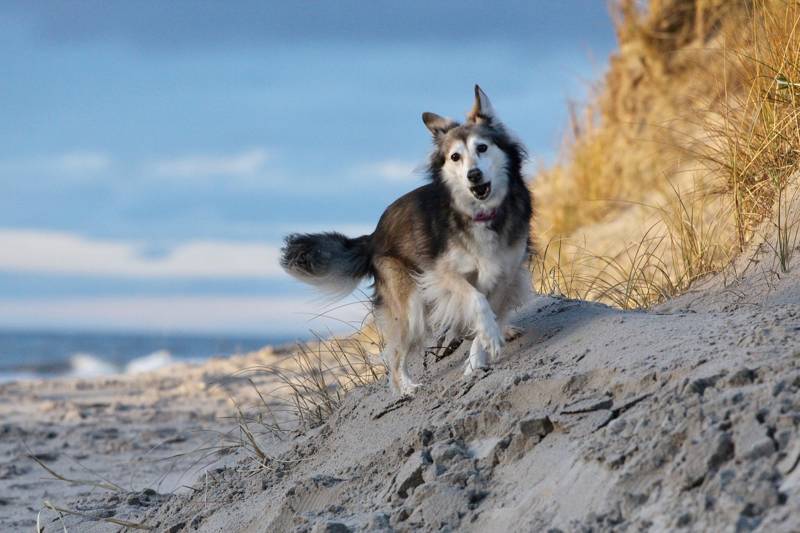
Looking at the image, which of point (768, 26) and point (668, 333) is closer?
point (668, 333)

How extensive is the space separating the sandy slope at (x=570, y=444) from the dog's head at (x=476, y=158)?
0.74 m

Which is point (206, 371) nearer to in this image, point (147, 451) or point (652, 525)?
point (147, 451)

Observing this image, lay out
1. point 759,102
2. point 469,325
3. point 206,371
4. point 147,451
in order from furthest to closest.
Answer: point 206,371, point 147,451, point 759,102, point 469,325

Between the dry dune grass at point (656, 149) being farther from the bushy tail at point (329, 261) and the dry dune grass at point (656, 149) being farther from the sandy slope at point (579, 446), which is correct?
the sandy slope at point (579, 446)

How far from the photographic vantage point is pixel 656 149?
12.9 meters

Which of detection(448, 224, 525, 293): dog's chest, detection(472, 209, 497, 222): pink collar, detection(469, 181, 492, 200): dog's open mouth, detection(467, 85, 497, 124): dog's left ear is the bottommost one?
detection(448, 224, 525, 293): dog's chest

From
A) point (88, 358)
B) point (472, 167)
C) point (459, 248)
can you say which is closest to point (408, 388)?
point (459, 248)

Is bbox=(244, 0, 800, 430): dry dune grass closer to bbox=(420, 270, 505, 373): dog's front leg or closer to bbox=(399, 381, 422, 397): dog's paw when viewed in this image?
bbox=(399, 381, 422, 397): dog's paw

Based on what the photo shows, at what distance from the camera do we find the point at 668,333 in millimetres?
3965

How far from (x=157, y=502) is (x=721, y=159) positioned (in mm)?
4383

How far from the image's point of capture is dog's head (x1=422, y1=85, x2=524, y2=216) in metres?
4.93

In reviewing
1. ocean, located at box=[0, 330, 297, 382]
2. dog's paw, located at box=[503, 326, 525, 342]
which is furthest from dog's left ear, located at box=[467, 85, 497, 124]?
ocean, located at box=[0, 330, 297, 382]

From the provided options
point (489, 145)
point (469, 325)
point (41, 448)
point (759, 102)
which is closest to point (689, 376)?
point (469, 325)

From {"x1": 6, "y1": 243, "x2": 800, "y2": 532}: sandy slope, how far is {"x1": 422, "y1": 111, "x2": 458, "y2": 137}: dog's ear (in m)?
1.12
